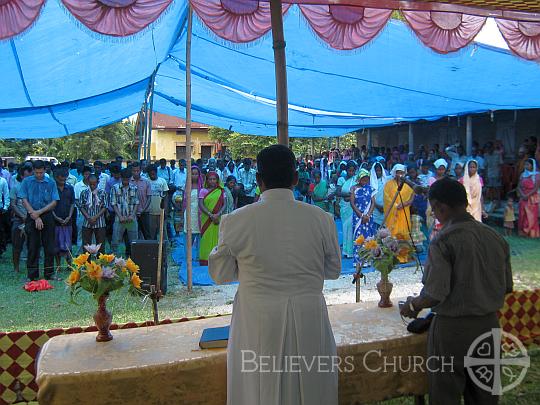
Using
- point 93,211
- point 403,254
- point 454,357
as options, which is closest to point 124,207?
point 93,211

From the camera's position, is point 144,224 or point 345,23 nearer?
point 345,23

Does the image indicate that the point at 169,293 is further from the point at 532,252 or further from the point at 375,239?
the point at 532,252

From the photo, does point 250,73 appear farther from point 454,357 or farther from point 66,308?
point 454,357

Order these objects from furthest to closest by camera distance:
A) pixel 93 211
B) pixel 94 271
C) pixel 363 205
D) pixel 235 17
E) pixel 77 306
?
pixel 363 205, pixel 93 211, pixel 77 306, pixel 235 17, pixel 94 271

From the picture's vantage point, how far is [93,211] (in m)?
7.82

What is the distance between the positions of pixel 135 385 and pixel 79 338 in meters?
0.66

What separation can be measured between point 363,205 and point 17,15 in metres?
5.84

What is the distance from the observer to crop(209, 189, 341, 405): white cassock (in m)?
2.07

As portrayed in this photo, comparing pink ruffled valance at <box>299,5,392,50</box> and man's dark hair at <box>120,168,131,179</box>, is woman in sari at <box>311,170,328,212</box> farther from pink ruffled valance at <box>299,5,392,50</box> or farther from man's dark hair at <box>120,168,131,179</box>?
pink ruffled valance at <box>299,5,392,50</box>

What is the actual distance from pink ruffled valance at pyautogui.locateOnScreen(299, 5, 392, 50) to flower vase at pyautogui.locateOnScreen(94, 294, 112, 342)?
2894 millimetres

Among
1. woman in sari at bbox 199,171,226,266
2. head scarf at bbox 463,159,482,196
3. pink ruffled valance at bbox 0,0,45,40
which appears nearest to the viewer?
pink ruffled valance at bbox 0,0,45,40

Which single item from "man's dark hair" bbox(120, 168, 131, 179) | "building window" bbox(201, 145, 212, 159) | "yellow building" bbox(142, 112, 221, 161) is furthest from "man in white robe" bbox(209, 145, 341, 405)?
"building window" bbox(201, 145, 212, 159)

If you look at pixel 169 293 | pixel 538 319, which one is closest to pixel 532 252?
pixel 538 319

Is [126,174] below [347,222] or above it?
above
